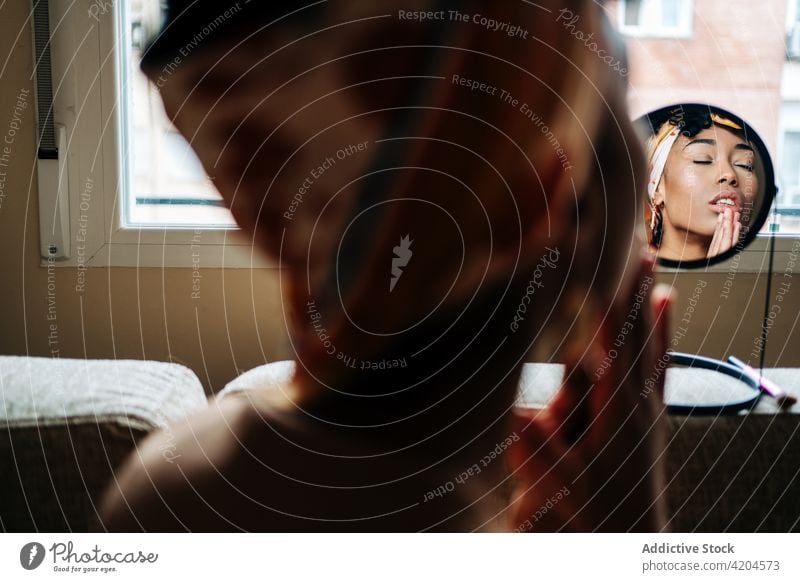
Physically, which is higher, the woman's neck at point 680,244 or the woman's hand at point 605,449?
the woman's neck at point 680,244

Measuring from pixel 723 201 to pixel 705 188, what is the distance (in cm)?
1

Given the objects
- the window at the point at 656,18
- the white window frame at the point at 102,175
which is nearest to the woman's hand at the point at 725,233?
the window at the point at 656,18

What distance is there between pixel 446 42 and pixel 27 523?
1.25 feet

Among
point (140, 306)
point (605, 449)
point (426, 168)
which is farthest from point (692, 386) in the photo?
point (140, 306)

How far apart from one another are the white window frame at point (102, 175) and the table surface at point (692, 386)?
0.17m

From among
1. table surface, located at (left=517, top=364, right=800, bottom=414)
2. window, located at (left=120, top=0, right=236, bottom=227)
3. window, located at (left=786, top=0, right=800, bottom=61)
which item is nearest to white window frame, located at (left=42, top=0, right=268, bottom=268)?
window, located at (left=120, top=0, right=236, bottom=227)

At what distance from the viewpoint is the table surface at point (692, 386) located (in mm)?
339

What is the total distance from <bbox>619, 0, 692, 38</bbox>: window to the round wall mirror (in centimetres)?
4

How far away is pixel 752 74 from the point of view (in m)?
0.34

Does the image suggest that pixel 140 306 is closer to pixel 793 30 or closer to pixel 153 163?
pixel 153 163

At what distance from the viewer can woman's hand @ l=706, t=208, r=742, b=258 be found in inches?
13.5

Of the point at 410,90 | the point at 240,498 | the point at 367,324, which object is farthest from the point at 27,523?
the point at 410,90

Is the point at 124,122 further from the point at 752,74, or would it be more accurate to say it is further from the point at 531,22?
the point at 752,74

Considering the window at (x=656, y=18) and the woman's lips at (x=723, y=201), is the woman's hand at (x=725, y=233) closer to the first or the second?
the woman's lips at (x=723, y=201)
